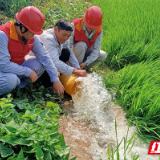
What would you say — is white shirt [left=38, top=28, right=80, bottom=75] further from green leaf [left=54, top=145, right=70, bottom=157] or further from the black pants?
green leaf [left=54, top=145, right=70, bottom=157]

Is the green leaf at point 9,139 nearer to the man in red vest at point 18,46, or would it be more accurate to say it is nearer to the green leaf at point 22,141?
the green leaf at point 22,141

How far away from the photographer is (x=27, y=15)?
185 cm

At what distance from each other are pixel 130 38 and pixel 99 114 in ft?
6.32

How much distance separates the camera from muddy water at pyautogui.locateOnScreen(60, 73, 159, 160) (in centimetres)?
187

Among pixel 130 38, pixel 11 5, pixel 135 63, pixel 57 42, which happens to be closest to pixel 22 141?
pixel 57 42

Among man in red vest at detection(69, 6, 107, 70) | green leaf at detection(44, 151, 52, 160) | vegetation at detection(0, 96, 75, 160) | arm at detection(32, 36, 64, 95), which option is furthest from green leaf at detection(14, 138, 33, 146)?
man in red vest at detection(69, 6, 107, 70)

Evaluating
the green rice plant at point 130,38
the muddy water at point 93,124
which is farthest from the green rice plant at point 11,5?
the muddy water at point 93,124

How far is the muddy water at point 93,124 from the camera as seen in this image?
1868 mm

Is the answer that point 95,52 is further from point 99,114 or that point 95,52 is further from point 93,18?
point 99,114

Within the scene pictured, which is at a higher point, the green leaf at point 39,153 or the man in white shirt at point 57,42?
the man in white shirt at point 57,42

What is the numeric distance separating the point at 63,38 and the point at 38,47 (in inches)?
12.7

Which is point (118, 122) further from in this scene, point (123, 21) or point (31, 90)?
point (123, 21)

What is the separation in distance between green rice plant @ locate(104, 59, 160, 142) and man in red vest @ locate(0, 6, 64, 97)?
919mm

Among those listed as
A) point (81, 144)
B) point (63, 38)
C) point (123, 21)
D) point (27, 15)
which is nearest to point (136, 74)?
point (63, 38)
